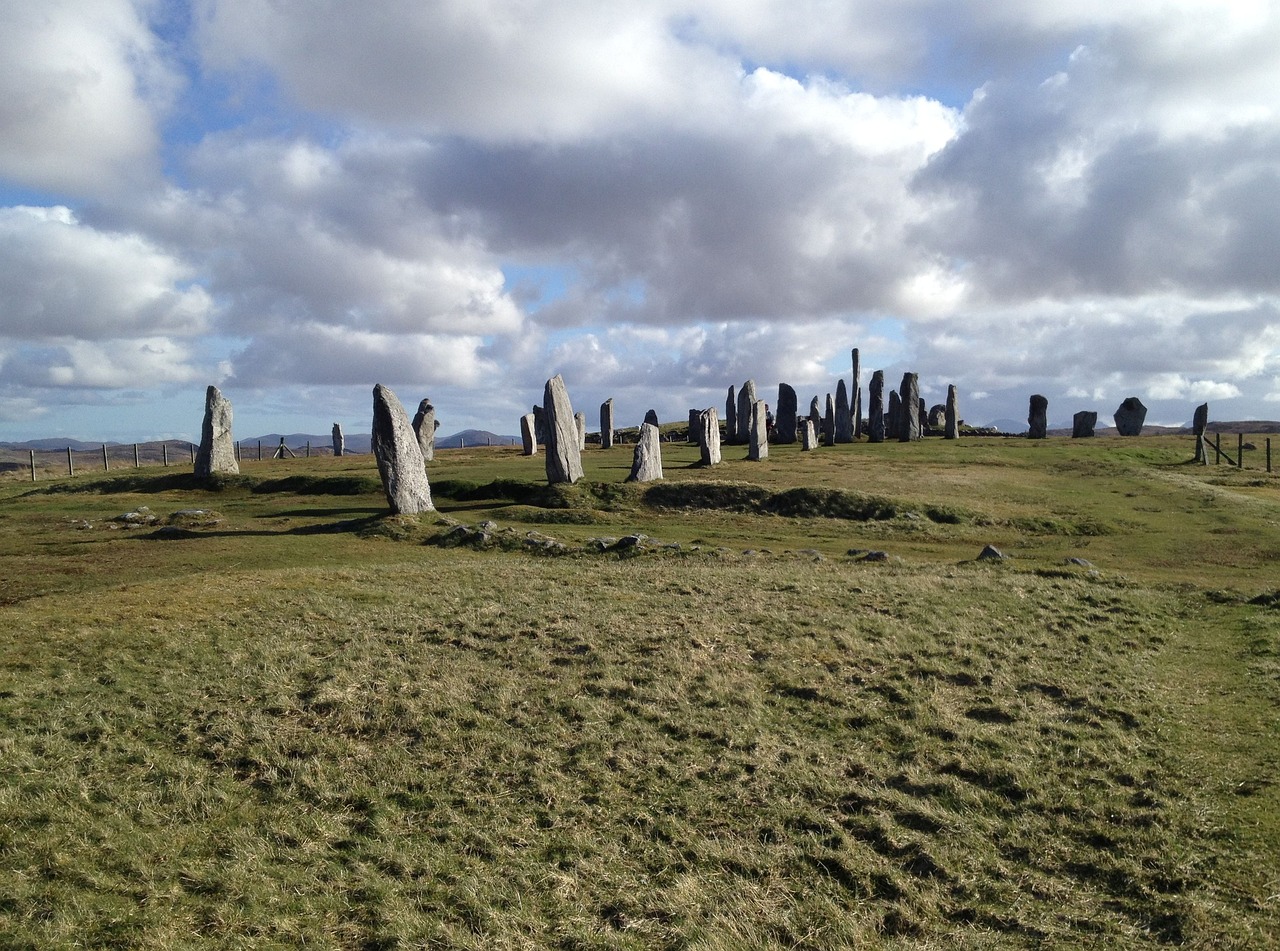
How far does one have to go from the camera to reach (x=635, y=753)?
404 inches

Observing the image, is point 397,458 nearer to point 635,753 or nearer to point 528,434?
point 635,753

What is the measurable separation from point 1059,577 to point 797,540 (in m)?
8.34

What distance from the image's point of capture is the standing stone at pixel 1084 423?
6712cm

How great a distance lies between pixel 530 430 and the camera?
59.4m

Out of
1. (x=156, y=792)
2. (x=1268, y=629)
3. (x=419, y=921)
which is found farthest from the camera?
(x=1268, y=629)

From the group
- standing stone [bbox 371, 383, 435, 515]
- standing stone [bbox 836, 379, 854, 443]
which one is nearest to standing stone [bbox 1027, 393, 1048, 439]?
standing stone [bbox 836, 379, 854, 443]

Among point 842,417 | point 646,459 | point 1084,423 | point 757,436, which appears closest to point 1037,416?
point 1084,423

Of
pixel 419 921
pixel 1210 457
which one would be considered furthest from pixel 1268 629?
pixel 1210 457

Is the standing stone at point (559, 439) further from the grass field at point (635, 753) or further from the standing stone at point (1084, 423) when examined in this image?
the standing stone at point (1084, 423)

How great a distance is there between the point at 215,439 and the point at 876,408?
4747 centimetres

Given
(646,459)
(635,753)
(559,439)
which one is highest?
(559,439)

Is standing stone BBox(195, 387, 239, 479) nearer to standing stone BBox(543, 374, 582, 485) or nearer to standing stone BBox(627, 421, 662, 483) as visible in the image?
standing stone BBox(543, 374, 582, 485)

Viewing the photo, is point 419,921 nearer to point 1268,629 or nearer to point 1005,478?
point 1268,629

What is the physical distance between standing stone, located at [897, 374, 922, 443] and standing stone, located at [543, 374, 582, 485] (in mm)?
35611
